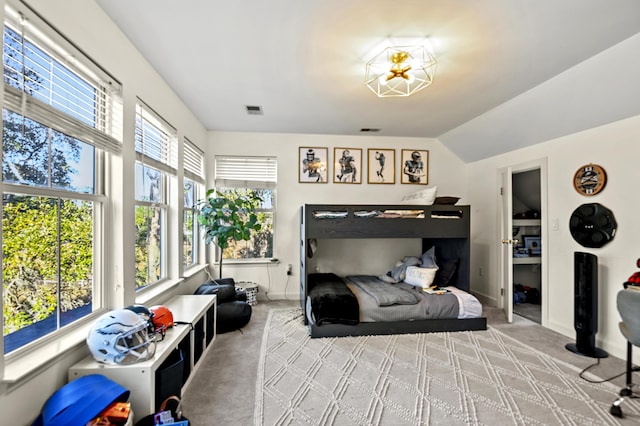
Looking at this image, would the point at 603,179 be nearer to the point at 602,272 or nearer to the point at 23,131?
the point at 602,272

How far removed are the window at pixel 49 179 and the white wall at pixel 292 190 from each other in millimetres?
2405

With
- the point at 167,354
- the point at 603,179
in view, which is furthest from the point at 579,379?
the point at 167,354

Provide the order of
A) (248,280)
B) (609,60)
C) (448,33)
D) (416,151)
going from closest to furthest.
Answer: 1. (448,33)
2. (609,60)
3. (248,280)
4. (416,151)

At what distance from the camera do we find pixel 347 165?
454 cm

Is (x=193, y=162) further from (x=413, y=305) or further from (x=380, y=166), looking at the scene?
(x=413, y=305)

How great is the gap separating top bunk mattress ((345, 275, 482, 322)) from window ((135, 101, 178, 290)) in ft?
7.24

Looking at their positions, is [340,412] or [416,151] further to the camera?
[416,151]

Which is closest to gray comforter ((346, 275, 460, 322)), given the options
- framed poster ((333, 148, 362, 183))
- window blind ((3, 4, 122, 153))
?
framed poster ((333, 148, 362, 183))

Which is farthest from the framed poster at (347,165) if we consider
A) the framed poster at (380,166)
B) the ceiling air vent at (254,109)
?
the ceiling air vent at (254,109)

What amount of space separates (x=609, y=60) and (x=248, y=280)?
4575 millimetres

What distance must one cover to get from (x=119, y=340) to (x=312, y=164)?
3.41 m

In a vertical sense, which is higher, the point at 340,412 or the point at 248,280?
the point at 248,280

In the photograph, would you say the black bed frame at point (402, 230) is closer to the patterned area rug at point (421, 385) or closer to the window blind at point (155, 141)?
the patterned area rug at point (421, 385)

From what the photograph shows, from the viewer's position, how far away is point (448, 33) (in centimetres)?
196
